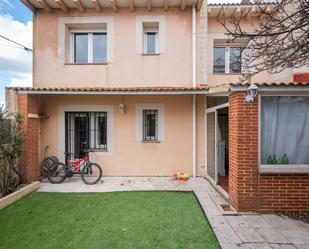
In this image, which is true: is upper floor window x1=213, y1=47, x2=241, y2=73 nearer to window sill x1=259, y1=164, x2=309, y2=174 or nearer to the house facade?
the house facade

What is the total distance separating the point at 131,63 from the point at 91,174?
5043 mm

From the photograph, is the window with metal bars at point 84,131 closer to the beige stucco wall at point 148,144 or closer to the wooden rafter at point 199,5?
the beige stucco wall at point 148,144

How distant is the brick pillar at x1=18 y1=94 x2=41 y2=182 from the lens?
25.8 feet

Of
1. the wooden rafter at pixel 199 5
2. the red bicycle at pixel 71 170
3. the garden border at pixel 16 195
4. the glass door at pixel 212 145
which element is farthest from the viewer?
the wooden rafter at pixel 199 5

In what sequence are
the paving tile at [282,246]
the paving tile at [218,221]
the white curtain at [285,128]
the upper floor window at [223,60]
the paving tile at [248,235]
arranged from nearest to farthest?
the paving tile at [282,246] → the paving tile at [248,235] → the paving tile at [218,221] → the white curtain at [285,128] → the upper floor window at [223,60]

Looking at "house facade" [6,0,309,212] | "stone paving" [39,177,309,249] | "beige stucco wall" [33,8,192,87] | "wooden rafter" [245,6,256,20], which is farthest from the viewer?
"wooden rafter" [245,6,256,20]

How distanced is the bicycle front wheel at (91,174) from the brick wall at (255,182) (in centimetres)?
514

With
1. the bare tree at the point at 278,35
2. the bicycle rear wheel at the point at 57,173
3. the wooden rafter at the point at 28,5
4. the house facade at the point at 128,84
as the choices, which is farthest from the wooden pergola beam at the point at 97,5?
the bicycle rear wheel at the point at 57,173

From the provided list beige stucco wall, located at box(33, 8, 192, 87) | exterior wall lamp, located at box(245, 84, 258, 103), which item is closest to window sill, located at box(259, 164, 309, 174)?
exterior wall lamp, located at box(245, 84, 258, 103)

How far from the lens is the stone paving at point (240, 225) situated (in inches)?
155

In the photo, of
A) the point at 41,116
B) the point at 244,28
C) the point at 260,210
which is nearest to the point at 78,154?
the point at 41,116

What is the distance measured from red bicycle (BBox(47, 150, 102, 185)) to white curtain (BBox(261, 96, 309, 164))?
19.3 ft

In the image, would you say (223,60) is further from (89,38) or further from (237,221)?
(237,221)

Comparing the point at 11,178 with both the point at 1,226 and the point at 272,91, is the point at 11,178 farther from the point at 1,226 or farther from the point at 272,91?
the point at 272,91
